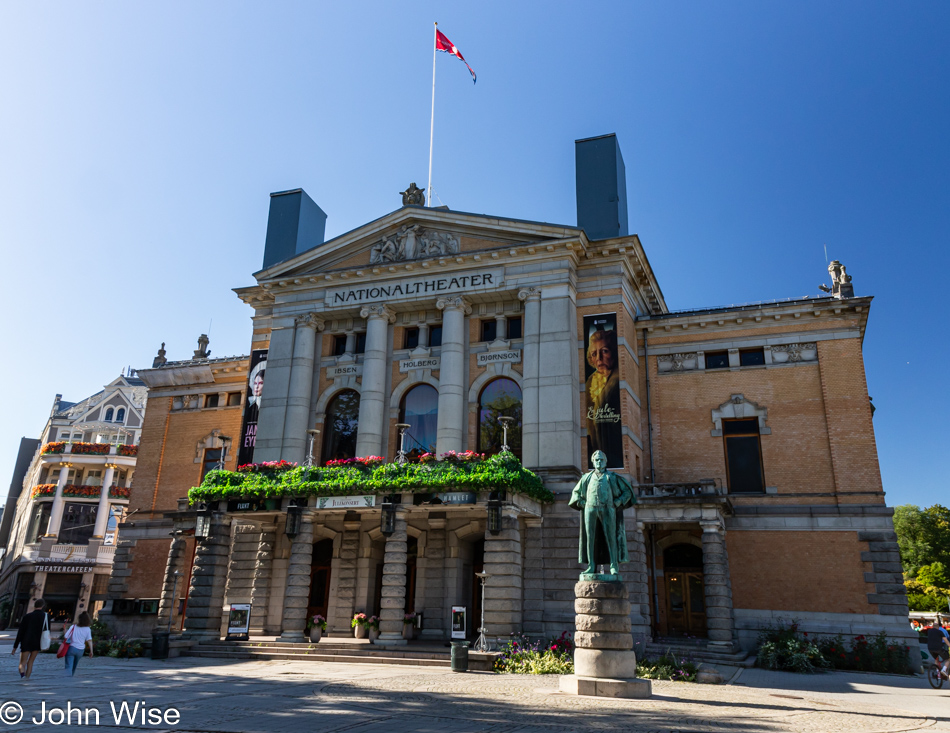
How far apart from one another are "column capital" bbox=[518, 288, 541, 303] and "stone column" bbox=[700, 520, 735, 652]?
1096 cm

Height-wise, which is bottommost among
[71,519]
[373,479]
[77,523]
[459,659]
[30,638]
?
[459,659]

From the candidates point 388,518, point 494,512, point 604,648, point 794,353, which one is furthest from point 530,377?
point 604,648

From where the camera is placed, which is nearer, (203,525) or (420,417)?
(203,525)

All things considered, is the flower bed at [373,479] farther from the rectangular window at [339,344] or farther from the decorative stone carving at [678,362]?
the decorative stone carving at [678,362]

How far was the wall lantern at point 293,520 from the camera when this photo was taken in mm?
25297

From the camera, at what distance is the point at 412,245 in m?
31.9

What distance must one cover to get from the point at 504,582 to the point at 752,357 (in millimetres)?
15211

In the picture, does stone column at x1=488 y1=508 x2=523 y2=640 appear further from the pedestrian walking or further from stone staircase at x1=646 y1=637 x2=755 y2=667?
the pedestrian walking

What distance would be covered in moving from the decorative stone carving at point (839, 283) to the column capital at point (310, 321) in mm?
22342

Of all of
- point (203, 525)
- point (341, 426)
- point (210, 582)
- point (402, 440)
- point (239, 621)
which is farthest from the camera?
point (341, 426)

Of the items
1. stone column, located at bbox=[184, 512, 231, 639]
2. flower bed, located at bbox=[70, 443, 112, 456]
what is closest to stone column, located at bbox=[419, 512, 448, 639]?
stone column, located at bbox=[184, 512, 231, 639]

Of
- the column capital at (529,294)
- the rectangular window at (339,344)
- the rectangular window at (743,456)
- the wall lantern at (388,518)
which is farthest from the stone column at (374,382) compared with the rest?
the rectangular window at (743,456)

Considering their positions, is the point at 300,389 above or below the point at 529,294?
below

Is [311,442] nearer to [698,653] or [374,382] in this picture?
[374,382]
